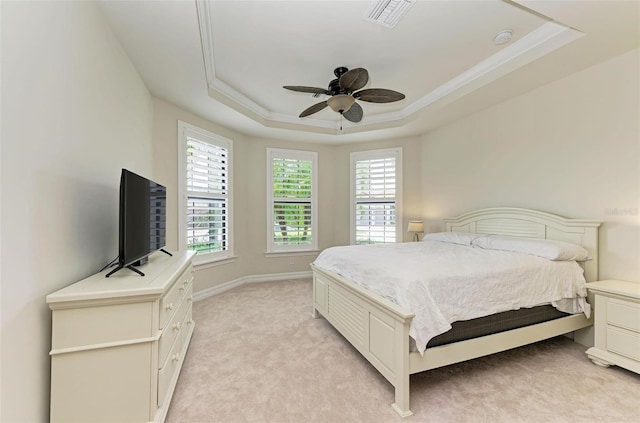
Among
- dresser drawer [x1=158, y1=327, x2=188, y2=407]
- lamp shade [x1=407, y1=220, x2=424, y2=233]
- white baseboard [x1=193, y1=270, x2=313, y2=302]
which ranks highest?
lamp shade [x1=407, y1=220, x2=424, y2=233]

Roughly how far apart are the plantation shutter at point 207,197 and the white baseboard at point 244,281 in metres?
0.58

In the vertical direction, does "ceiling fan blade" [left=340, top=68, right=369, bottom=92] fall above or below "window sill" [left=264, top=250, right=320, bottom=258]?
above

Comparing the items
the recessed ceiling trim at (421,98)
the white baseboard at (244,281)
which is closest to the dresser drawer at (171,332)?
the white baseboard at (244,281)

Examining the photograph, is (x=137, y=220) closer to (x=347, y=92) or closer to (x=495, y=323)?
(x=347, y=92)

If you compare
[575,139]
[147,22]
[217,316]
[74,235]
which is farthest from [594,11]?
[217,316]

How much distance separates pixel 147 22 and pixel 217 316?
2.93 metres

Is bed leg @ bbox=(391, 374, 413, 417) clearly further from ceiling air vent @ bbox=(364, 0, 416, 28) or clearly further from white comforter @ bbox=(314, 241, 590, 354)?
ceiling air vent @ bbox=(364, 0, 416, 28)

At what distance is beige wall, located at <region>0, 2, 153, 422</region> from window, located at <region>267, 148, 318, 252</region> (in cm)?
298

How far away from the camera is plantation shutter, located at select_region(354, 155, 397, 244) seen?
5.03m

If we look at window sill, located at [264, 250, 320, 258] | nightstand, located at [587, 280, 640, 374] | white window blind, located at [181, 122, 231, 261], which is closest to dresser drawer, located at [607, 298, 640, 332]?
nightstand, located at [587, 280, 640, 374]

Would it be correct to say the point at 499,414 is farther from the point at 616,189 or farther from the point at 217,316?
the point at 217,316

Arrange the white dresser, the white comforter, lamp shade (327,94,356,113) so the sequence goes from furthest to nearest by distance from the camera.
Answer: lamp shade (327,94,356,113) → the white comforter → the white dresser

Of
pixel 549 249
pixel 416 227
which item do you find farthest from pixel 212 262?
pixel 549 249

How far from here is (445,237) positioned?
11.9 ft
